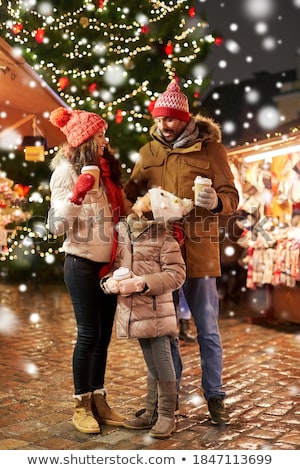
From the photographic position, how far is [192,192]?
13.6 feet

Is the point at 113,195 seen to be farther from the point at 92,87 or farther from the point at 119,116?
the point at 92,87

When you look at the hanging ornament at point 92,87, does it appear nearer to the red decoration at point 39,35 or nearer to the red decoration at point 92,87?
the red decoration at point 92,87

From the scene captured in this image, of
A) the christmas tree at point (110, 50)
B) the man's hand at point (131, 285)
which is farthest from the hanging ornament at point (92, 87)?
the man's hand at point (131, 285)

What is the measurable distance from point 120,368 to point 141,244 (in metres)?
2.44

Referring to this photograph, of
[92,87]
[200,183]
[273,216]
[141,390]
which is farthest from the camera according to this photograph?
[92,87]

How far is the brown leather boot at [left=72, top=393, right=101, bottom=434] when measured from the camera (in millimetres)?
3941

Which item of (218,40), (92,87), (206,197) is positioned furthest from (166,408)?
(218,40)

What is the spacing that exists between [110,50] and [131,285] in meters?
9.73

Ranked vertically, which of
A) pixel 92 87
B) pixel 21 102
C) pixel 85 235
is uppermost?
pixel 92 87

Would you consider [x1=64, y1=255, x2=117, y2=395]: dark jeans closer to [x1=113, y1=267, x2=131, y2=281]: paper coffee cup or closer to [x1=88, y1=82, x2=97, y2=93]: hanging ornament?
[x1=113, y1=267, x2=131, y2=281]: paper coffee cup

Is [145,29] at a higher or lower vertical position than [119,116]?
higher

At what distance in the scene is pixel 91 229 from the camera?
3.96m

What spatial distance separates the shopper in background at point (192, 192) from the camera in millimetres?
4129
